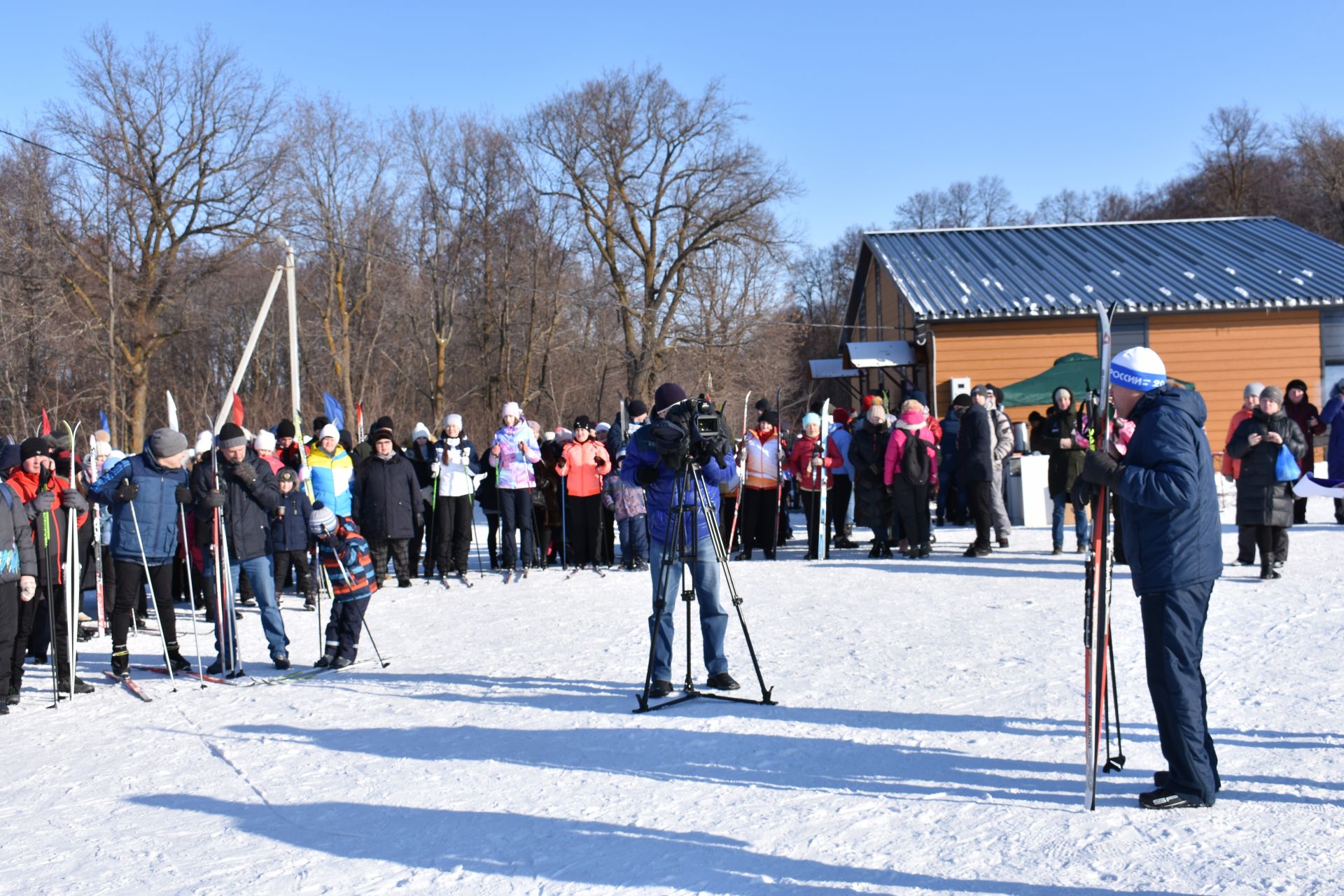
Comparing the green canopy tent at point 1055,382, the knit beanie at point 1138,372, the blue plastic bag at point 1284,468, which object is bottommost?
the blue plastic bag at point 1284,468

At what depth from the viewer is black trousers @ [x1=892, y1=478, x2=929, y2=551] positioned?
42.6ft

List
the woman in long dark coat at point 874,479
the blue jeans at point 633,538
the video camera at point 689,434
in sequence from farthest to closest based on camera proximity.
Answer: the blue jeans at point 633,538 → the woman in long dark coat at point 874,479 → the video camera at point 689,434

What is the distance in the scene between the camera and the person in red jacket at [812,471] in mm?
13727

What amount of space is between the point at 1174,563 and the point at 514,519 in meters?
9.53

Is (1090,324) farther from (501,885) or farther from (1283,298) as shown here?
(501,885)

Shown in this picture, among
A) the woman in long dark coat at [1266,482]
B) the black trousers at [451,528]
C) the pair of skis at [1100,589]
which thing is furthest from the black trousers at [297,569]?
the woman in long dark coat at [1266,482]

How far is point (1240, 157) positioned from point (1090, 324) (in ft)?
143

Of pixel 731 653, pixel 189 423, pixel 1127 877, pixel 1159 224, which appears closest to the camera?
pixel 1127 877

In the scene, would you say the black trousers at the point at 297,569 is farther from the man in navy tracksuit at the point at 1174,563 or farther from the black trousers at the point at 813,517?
the man in navy tracksuit at the point at 1174,563

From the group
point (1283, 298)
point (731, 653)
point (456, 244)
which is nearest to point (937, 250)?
point (1283, 298)

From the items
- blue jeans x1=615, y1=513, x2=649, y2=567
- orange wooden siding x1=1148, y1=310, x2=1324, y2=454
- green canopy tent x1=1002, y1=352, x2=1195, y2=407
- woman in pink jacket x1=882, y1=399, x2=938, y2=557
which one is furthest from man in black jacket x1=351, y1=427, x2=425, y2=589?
orange wooden siding x1=1148, y1=310, x2=1324, y2=454

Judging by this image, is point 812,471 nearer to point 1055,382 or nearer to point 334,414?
point 334,414

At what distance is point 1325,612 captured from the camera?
8617 mm

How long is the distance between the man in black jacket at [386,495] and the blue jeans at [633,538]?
2.57m
